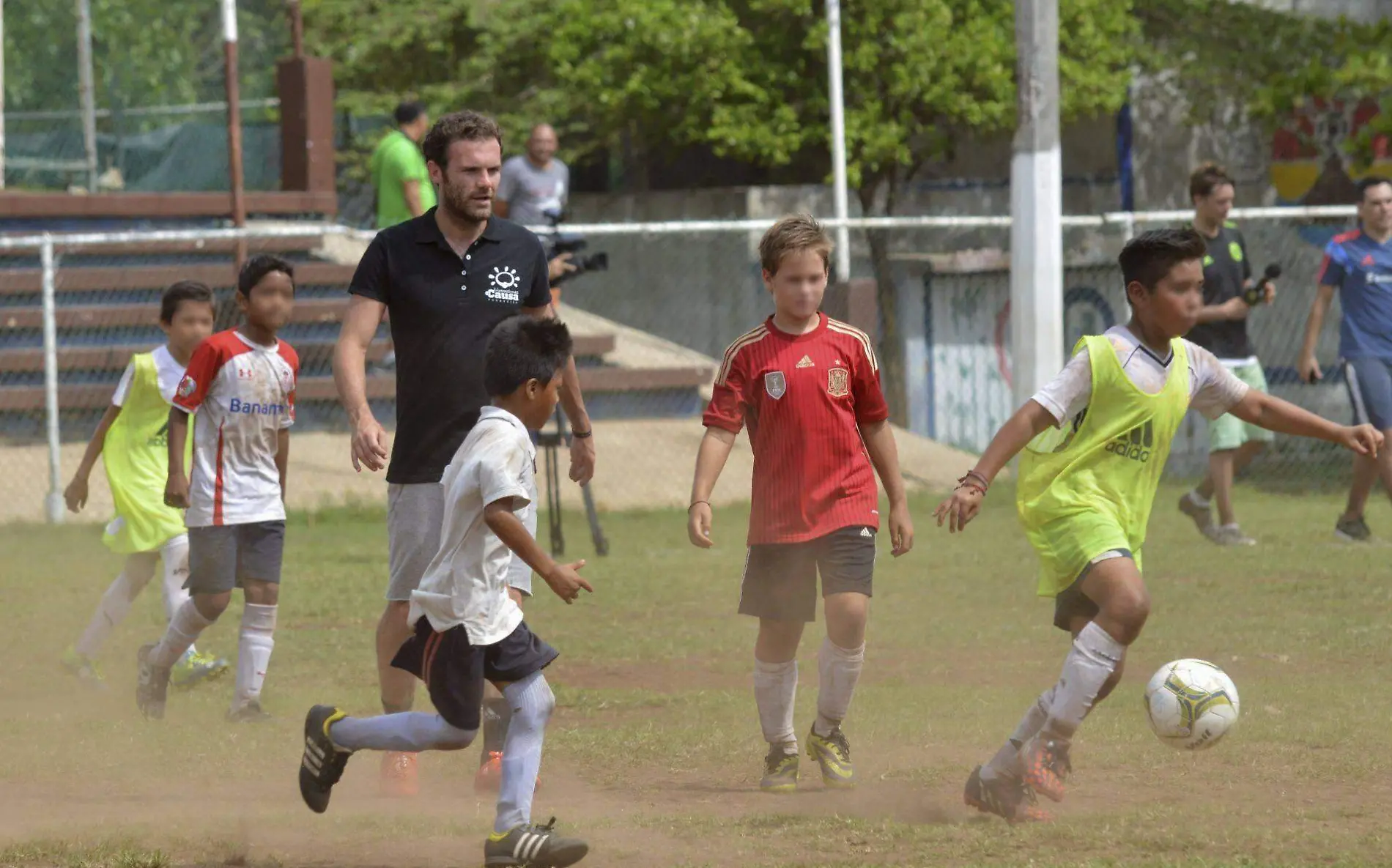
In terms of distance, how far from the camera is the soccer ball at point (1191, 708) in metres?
5.50

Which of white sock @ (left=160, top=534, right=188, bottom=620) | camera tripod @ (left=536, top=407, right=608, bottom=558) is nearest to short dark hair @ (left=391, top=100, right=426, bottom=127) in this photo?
camera tripod @ (left=536, top=407, right=608, bottom=558)

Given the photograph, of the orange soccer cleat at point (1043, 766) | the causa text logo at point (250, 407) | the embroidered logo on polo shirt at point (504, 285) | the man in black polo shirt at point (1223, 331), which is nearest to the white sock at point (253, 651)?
the causa text logo at point (250, 407)

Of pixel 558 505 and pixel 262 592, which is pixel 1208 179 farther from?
pixel 262 592

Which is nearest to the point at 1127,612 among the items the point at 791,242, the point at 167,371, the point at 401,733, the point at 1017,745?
the point at 1017,745

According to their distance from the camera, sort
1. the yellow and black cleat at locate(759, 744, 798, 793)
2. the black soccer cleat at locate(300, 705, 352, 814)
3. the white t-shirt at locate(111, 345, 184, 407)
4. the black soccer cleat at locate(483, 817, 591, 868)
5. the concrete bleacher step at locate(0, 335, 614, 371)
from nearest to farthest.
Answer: the black soccer cleat at locate(483, 817, 591, 868) → the black soccer cleat at locate(300, 705, 352, 814) → the yellow and black cleat at locate(759, 744, 798, 793) → the white t-shirt at locate(111, 345, 184, 407) → the concrete bleacher step at locate(0, 335, 614, 371)

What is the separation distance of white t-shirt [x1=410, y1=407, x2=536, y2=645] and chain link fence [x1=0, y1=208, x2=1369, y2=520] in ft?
30.0

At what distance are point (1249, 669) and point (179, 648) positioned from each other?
173 inches

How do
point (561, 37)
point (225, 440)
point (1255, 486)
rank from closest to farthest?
point (225, 440) < point (1255, 486) < point (561, 37)

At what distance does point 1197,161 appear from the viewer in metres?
21.0

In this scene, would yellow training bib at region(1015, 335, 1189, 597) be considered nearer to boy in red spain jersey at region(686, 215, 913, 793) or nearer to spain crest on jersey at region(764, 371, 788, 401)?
boy in red spain jersey at region(686, 215, 913, 793)

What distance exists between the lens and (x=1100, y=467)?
5605mm

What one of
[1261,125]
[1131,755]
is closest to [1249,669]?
[1131,755]

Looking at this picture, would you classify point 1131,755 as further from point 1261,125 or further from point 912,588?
point 1261,125

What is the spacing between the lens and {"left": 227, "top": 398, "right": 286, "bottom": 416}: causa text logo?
23.7 ft
